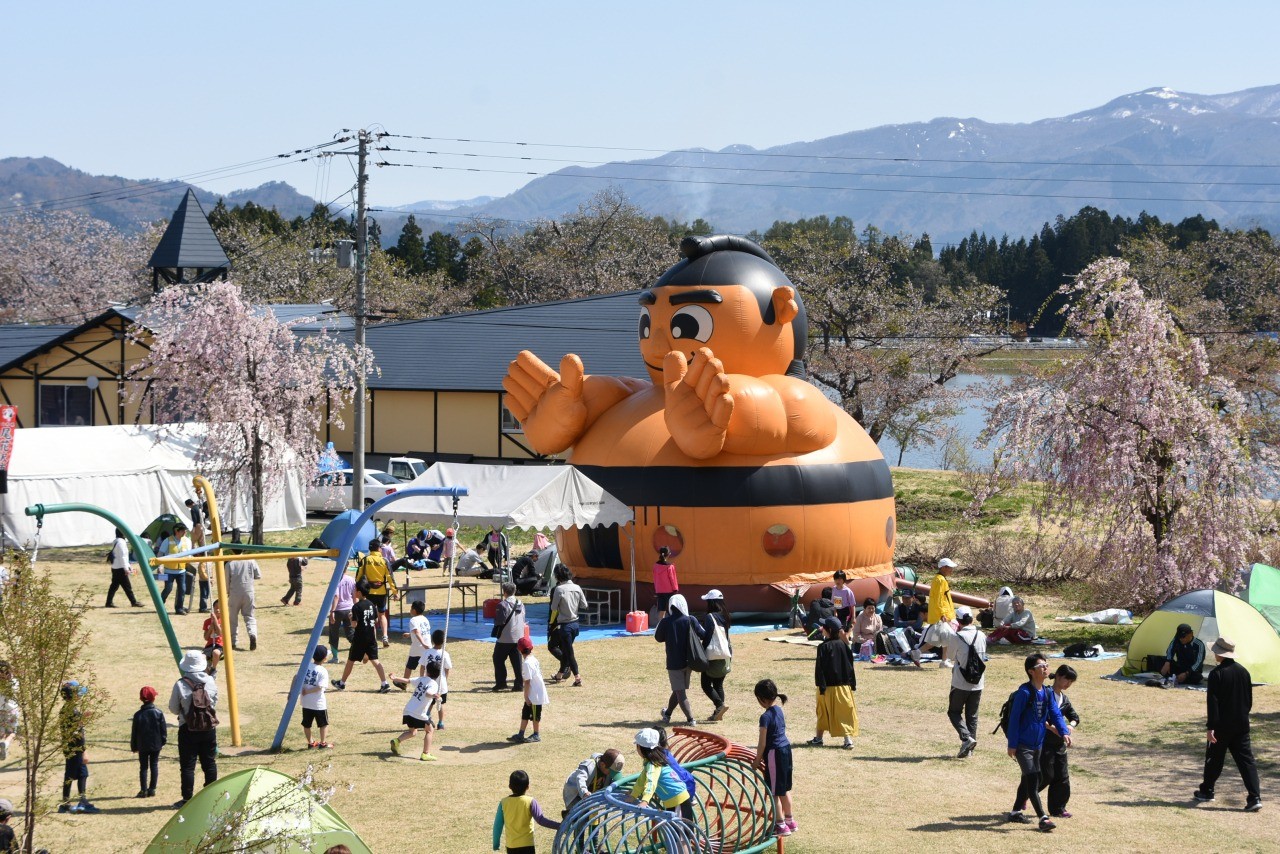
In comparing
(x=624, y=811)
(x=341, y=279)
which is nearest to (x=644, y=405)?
(x=624, y=811)

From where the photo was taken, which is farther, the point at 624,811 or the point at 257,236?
the point at 257,236

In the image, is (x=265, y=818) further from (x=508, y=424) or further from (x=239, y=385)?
(x=508, y=424)

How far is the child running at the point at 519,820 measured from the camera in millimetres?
10289

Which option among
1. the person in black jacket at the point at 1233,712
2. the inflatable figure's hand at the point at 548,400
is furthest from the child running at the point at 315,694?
the inflatable figure's hand at the point at 548,400

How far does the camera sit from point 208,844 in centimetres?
804

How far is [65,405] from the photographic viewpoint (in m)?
42.9

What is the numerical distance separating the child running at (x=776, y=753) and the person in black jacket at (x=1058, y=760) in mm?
2231

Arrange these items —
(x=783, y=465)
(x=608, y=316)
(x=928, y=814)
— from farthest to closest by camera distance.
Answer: (x=608, y=316) → (x=783, y=465) → (x=928, y=814)

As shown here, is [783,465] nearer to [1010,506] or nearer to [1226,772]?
[1226,772]

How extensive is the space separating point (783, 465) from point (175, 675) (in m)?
9.96

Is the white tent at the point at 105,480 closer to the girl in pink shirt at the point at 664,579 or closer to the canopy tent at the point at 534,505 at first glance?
the canopy tent at the point at 534,505

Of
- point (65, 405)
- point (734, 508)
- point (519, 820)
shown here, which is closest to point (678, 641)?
point (519, 820)

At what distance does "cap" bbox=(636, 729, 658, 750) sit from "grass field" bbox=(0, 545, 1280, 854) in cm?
212

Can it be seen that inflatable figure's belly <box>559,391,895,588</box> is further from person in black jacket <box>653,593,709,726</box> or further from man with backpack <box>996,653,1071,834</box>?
man with backpack <box>996,653,1071,834</box>
